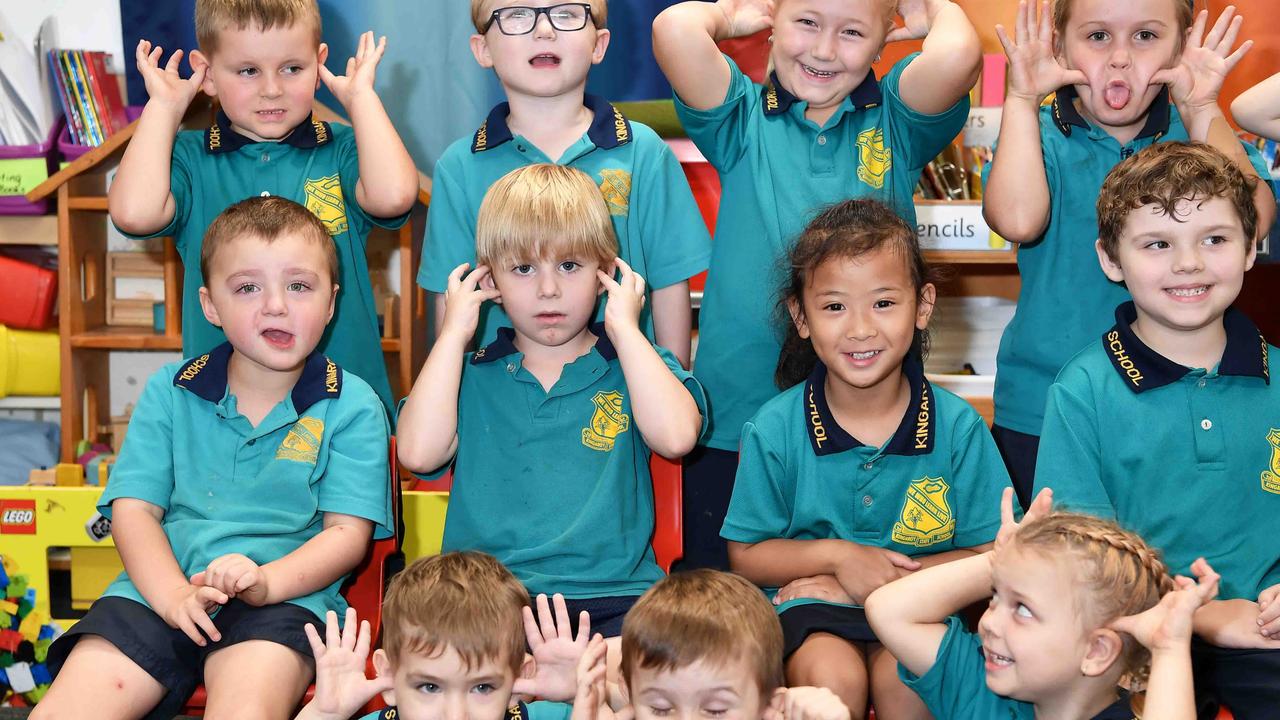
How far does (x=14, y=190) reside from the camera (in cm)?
358

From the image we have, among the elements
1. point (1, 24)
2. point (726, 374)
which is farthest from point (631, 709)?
point (1, 24)

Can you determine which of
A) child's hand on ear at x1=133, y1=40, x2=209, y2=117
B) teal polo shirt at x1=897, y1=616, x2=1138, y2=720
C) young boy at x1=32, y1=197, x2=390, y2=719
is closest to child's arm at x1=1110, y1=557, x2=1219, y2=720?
teal polo shirt at x1=897, y1=616, x2=1138, y2=720

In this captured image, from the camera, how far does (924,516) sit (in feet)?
6.93

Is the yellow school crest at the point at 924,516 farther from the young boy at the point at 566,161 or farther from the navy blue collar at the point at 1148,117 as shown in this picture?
the navy blue collar at the point at 1148,117

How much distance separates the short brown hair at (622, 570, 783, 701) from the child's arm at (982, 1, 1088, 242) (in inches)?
39.5

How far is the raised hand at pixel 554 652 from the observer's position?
184 cm

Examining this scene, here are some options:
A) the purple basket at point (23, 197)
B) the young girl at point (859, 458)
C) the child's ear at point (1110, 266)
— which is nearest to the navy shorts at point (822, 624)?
the young girl at point (859, 458)

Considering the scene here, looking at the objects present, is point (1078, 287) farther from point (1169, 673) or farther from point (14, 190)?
point (14, 190)

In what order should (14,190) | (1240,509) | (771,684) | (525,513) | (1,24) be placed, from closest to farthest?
(771,684), (1240,509), (525,513), (14,190), (1,24)

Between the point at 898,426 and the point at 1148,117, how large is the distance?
0.85m

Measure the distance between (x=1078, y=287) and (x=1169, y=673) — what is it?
39.1 inches

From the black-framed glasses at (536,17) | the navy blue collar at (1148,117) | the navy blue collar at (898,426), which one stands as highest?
the black-framed glasses at (536,17)

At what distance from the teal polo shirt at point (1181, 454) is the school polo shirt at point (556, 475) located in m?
0.66

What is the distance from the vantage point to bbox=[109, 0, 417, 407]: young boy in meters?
2.58
